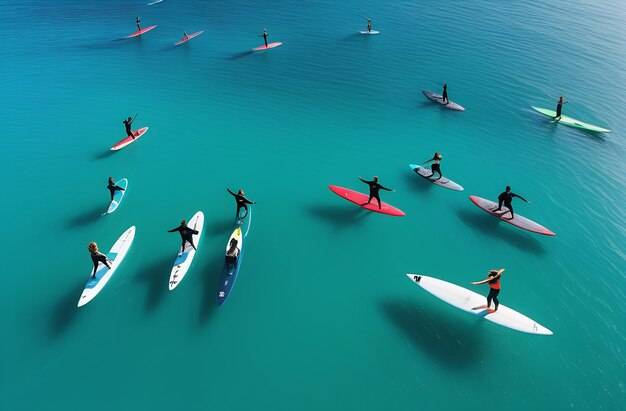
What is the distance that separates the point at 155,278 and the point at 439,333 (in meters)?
12.0

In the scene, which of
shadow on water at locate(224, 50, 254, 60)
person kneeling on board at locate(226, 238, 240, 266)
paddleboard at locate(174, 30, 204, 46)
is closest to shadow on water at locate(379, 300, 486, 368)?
person kneeling on board at locate(226, 238, 240, 266)

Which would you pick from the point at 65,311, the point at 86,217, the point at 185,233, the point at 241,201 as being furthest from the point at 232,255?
the point at 86,217

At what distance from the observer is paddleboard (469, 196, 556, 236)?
1755 centimetres

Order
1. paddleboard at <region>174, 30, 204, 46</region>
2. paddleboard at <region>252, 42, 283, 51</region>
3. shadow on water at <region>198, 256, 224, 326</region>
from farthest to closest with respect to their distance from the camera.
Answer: paddleboard at <region>174, 30, 204, 46</region>
paddleboard at <region>252, 42, 283, 51</region>
shadow on water at <region>198, 256, 224, 326</region>

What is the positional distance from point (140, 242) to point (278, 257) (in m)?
6.73

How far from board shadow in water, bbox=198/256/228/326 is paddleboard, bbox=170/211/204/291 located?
0.89 m

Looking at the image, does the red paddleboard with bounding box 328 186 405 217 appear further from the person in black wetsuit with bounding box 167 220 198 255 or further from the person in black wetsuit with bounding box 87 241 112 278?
the person in black wetsuit with bounding box 87 241 112 278

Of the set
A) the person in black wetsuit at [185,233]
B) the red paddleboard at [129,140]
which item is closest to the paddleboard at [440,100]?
the person in black wetsuit at [185,233]

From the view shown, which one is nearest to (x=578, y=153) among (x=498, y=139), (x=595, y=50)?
(x=498, y=139)

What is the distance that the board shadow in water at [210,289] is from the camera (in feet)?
47.1

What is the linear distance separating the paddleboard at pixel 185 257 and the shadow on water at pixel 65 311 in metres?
3.89

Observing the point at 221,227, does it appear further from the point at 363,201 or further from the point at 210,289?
the point at 363,201

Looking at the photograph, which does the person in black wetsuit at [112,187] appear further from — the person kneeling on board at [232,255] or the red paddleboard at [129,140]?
the person kneeling on board at [232,255]

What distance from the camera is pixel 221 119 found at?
2645 centimetres
